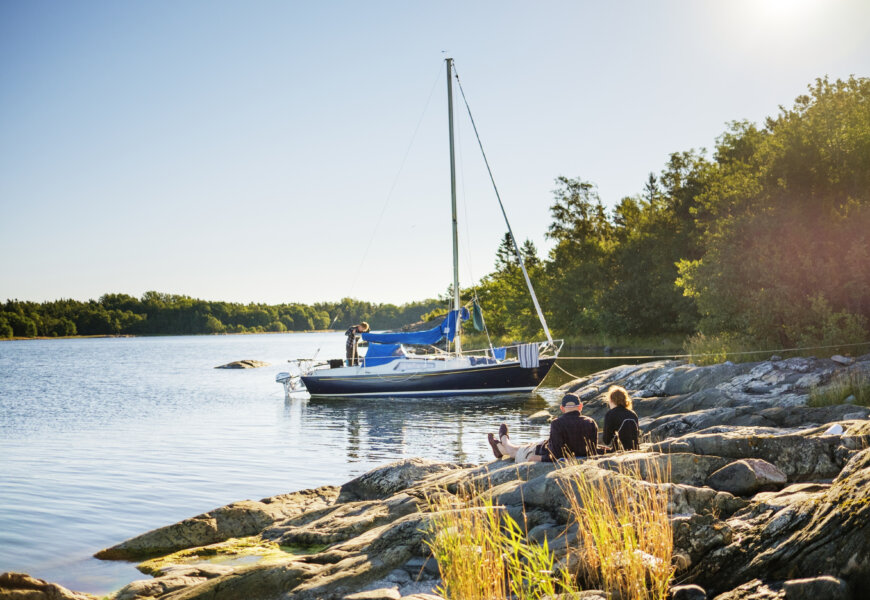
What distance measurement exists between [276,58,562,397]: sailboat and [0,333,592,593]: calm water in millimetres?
633

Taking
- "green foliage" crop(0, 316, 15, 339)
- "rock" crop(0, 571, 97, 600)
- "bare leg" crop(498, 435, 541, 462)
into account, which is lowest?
"rock" crop(0, 571, 97, 600)

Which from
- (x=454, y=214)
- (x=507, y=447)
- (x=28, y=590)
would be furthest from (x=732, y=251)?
(x=28, y=590)

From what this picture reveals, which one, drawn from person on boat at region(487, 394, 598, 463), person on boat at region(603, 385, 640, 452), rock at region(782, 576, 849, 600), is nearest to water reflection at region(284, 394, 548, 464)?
person on boat at region(603, 385, 640, 452)

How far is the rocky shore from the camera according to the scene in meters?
4.52

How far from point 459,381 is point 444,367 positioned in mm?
837

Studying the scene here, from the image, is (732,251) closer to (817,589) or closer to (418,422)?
(418,422)

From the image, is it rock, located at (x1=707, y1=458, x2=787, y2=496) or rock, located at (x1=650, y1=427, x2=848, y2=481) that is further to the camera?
rock, located at (x1=650, y1=427, x2=848, y2=481)

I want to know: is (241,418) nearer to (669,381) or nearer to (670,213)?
(669,381)

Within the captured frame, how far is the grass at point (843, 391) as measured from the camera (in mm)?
14047

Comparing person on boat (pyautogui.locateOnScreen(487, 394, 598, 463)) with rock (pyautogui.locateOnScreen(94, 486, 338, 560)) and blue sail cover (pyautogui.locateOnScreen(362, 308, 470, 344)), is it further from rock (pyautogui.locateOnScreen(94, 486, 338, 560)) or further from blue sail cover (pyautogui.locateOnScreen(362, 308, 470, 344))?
blue sail cover (pyautogui.locateOnScreen(362, 308, 470, 344))

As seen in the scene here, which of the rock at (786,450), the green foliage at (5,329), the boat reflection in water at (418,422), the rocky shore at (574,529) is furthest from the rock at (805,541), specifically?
the green foliage at (5,329)

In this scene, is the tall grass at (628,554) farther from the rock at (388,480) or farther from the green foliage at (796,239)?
the green foliage at (796,239)

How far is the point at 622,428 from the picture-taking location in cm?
849

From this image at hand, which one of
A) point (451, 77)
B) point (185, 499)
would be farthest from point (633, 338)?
point (185, 499)
